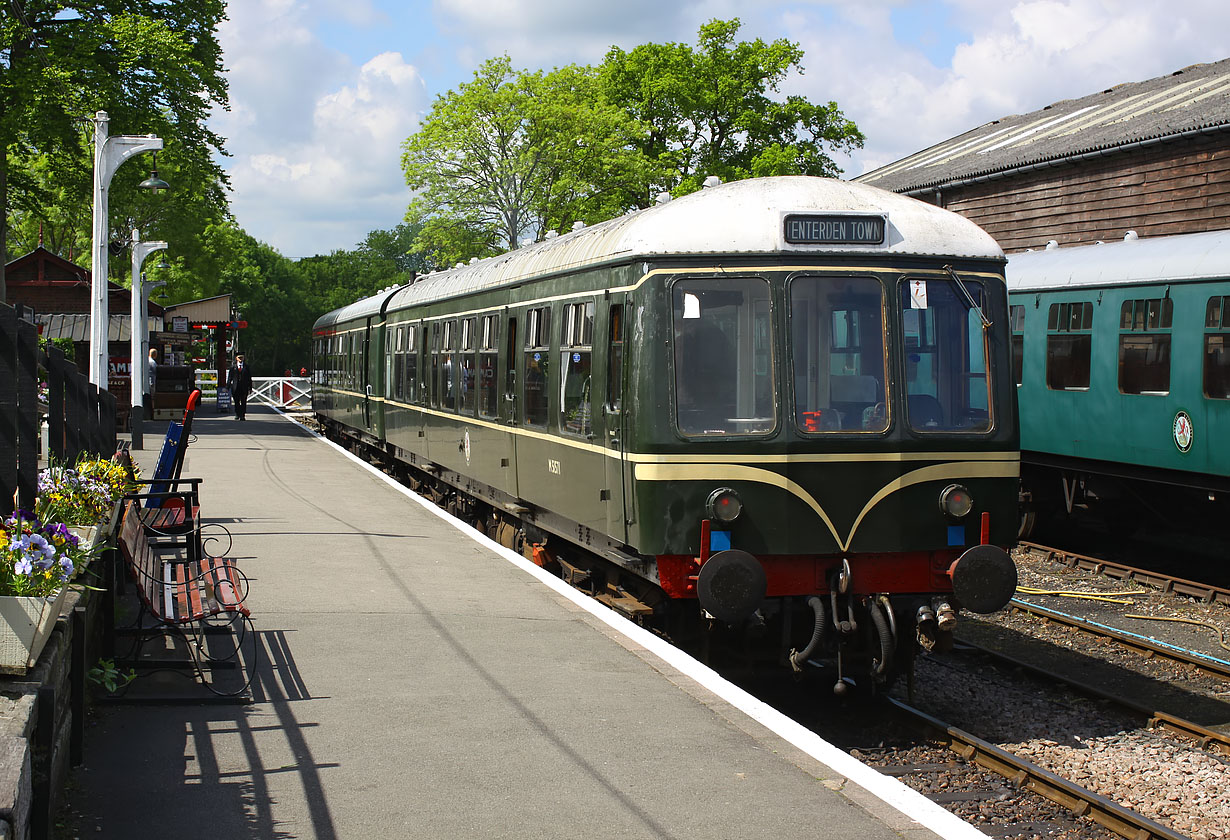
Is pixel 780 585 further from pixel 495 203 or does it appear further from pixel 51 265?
pixel 495 203

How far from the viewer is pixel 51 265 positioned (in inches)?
1438

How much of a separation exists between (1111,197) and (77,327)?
25.0 meters

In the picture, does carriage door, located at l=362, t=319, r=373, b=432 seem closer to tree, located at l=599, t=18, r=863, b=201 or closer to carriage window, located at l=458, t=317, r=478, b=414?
carriage window, located at l=458, t=317, r=478, b=414

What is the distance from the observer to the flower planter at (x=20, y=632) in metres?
4.64

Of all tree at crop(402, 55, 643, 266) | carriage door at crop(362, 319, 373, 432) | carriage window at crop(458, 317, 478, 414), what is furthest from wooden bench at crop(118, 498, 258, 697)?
tree at crop(402, 55, 643, 266)

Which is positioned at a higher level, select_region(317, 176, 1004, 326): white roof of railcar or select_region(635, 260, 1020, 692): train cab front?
select_region(317, 176, 1004, 326): white roof of railcar

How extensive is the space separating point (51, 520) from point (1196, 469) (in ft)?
34.8

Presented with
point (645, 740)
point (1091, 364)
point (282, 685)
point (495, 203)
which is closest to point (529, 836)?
point (645, 740)

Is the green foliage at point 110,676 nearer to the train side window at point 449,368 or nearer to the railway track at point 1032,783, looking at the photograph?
the railway track at point 1032,783

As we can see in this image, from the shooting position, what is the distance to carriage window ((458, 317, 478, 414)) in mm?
13617

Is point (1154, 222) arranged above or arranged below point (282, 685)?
above

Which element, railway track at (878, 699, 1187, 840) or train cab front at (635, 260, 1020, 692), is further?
train cab front at (635, 260, 1020, 692)

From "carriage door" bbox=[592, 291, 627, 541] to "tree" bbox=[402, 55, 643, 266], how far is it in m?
34.1

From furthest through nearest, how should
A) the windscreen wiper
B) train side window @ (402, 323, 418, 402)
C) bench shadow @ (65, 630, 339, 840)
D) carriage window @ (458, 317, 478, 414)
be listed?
train side window @ (402, 323, 418, 402)
carriage window @ (458, 317, 478, 414)
the windscreen wiper
bench shadow @ (65, 630, 339, 840)
